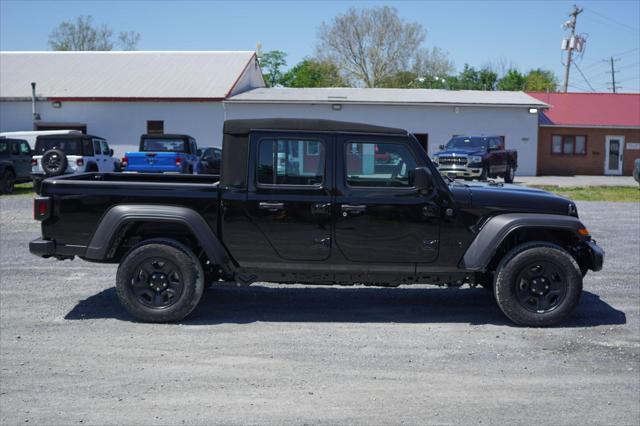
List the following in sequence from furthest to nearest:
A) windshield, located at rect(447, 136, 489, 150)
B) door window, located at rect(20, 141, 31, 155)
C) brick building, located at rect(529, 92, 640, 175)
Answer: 1. brick building, located at rect(529, 92, 640, 175)
2. windshield, located at rect(447, 136, 489, 150)
3. door window, located at rect(20, 141, 31, 155)

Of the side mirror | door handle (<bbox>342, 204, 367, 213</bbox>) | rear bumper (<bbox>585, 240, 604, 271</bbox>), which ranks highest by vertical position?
the side mirror

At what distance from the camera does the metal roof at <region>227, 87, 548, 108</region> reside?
121 ft

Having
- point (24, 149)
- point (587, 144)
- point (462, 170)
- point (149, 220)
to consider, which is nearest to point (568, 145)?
point (587, 144)

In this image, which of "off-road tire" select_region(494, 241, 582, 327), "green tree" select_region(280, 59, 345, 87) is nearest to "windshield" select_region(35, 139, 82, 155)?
"off-road tire" select_region(494, 241, 582, 327)

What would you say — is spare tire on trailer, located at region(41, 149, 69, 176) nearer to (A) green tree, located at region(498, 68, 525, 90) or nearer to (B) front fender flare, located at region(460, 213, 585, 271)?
(B) front fender flare, located at region(460, 213, 585, 271)

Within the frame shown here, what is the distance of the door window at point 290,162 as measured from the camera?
7.11 metres

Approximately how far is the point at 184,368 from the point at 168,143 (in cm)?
1822

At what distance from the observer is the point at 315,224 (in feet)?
23.2

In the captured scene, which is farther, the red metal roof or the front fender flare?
the red metal roof

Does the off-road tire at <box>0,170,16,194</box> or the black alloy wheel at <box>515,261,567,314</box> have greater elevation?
the off-road tire at <box>0,170,16,194</box>

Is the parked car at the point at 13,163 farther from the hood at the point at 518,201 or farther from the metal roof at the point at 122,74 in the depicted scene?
the hood at the point at 518,201

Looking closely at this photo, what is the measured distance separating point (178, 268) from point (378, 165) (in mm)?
2233

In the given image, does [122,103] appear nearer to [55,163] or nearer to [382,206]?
[55,163]

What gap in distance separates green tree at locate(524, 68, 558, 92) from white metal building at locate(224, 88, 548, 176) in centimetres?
4743
